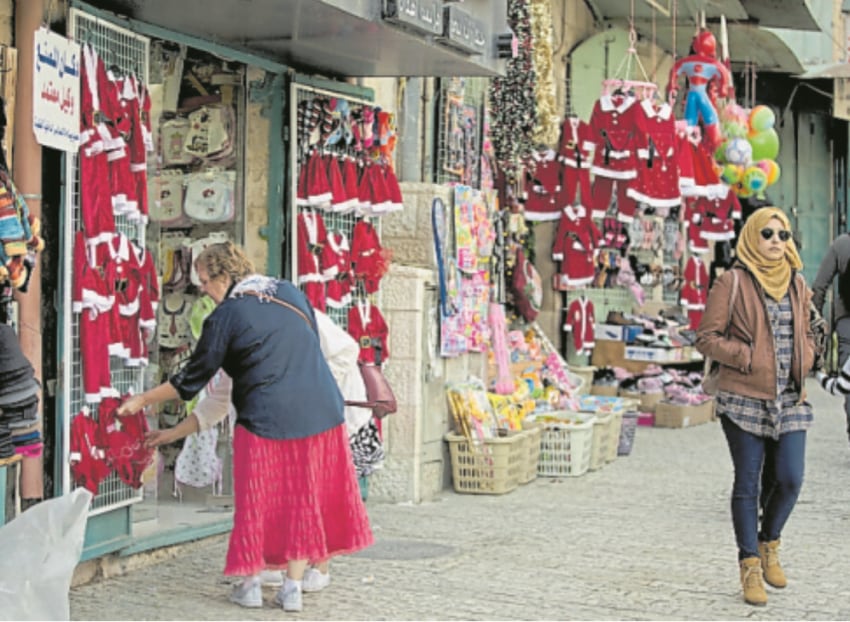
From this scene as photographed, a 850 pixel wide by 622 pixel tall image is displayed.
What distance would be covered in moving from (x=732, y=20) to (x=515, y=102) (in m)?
5.28

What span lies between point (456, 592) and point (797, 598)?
166cm

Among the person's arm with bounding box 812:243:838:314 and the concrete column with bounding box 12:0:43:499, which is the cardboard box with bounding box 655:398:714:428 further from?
the concrete column with bounding box 12:0:43:499

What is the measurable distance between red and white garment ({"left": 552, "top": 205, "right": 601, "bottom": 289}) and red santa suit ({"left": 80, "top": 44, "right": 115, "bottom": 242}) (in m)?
7.37

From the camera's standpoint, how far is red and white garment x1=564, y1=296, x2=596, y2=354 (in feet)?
49.8

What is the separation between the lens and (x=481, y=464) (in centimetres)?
1045

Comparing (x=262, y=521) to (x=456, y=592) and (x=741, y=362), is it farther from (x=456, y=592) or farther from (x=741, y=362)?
(x=741, y=362)

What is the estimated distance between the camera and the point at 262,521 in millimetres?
6676

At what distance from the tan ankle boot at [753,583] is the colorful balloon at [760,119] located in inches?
319

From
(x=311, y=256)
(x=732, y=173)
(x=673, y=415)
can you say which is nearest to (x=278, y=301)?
(x=311, y=256)

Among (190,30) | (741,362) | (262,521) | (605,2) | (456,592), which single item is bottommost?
(456,592)

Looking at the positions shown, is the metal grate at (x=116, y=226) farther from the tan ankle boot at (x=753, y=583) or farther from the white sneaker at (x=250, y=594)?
the tan ankle boot at (x=753, y=583)

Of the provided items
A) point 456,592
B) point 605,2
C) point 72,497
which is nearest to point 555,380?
point 605,2

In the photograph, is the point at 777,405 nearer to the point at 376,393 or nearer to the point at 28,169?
the point at 376,393

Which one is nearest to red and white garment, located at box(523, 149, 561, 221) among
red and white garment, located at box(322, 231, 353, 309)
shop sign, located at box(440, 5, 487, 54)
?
red and white garment, located at box(322, 231, 353, 309)
